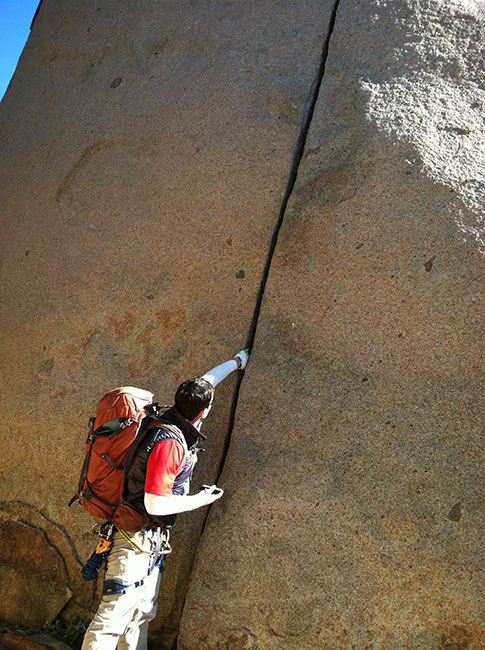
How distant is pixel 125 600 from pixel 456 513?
5.23 feet

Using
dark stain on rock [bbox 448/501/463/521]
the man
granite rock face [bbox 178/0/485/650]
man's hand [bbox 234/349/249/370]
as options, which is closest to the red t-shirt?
the man

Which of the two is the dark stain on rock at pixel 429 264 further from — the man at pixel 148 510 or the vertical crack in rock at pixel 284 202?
the man at pixel 148 510

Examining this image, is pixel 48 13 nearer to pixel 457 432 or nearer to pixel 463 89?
pixel 463 89

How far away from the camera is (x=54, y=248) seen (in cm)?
433

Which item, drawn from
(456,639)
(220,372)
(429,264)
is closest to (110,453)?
(220,372)

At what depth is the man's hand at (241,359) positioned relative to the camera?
339cm

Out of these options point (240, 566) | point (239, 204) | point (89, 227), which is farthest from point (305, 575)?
point (89, 227)

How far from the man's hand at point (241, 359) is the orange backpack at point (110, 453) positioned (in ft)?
2.25

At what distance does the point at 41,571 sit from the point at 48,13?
493 centimetres

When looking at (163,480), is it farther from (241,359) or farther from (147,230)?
(147,230)

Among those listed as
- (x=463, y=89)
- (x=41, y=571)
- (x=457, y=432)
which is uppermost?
(x=463, y=89)

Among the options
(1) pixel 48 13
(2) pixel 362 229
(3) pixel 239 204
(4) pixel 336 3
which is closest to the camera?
(2) pixel 362 229

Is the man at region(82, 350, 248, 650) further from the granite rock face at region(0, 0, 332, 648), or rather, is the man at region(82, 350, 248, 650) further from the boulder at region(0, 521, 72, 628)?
the boulder at region(0, 521, 72, 628)

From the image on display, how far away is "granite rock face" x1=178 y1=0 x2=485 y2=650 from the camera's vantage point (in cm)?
285
